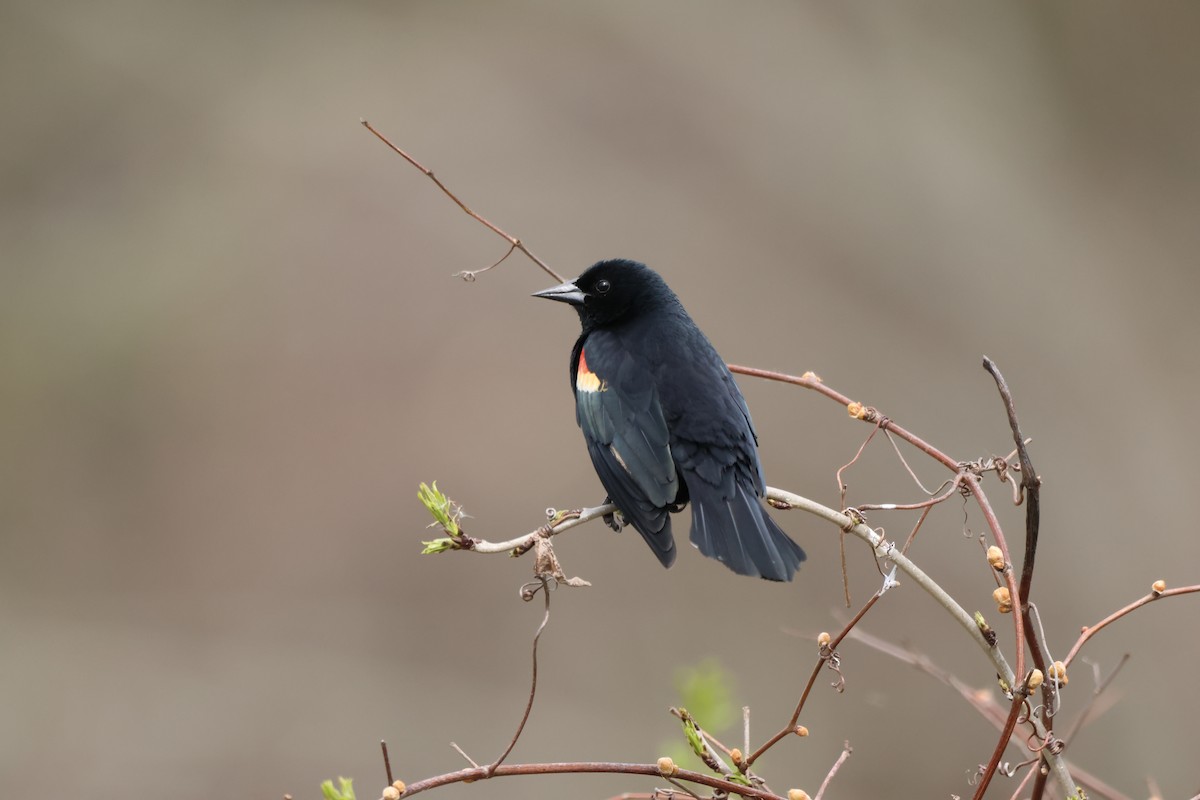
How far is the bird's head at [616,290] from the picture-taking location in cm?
339

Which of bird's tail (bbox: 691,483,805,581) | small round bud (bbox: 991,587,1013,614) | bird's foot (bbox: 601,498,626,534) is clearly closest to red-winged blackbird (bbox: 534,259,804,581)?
bird's tail (bbox: 691,483,805,581)

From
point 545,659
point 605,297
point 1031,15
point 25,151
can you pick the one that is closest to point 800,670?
point 545,659

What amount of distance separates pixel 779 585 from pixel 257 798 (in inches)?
124

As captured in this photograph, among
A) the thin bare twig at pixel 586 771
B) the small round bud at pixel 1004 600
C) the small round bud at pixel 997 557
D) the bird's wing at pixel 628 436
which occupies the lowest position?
the thin bare twig at pixel 586 771

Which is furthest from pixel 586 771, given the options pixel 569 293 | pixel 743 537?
pixel 569 293

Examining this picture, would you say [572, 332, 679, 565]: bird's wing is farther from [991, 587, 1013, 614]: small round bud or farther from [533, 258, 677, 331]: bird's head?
[991, 587, 1013, 614]: small round bud

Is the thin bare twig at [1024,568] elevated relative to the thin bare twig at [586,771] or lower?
elevated

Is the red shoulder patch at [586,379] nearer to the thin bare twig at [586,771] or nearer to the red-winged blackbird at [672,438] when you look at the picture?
the red-winged blackbird at [672,438]

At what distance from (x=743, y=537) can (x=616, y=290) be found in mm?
1180

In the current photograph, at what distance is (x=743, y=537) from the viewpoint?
8.14 feet

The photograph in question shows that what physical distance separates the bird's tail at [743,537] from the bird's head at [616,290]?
2.85 feet

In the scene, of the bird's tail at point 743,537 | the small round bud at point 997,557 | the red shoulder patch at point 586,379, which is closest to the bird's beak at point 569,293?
the red shoulder patch at point 586,379

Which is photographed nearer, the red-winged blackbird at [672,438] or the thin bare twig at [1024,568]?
the thin bare twig at [1024,568]

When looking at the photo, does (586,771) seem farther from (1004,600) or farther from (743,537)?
(743,537)
